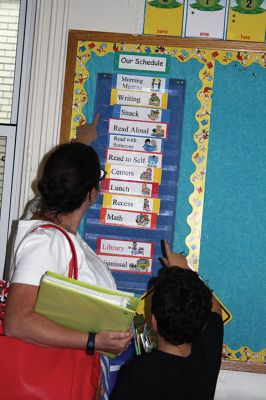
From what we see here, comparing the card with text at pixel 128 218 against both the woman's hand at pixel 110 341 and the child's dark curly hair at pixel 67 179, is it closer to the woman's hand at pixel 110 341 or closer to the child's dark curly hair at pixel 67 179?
the child's dark curly hair at pixel 67 179

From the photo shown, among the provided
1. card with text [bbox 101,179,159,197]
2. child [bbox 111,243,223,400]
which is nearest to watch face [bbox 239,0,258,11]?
card with text [bbox 101,179,159,197]

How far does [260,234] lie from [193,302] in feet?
3.17

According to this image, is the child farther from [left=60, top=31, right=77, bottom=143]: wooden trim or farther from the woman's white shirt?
[left=60, top=31, right=77, bottom=143]: wooden trim

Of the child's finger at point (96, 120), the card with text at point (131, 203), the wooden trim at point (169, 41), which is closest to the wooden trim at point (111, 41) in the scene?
the wooden trim at point (169, 41)

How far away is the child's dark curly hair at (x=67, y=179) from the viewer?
4.20 ft

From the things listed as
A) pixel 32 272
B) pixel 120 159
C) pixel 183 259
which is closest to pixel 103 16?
pixel 120 159

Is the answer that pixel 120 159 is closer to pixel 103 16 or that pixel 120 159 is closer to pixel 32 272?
pixel 103 16

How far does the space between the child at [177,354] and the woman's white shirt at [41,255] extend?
220 millimetres

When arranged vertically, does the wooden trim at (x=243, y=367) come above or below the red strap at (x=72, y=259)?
below

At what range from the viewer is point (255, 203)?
2104mm

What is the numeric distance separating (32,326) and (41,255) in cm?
17

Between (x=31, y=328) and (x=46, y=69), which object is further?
(x=46, y=69)

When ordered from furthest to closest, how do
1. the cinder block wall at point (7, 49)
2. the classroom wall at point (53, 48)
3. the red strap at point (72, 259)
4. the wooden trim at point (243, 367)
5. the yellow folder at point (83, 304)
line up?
the cinder block wall at point (7, 49) → the classroom wall at point (53, 48) → the wooden trim at point (243, 367) → the red strap at point (72, 259) → the yellow folder at point (83, 304)

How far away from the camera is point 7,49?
2293 mm
